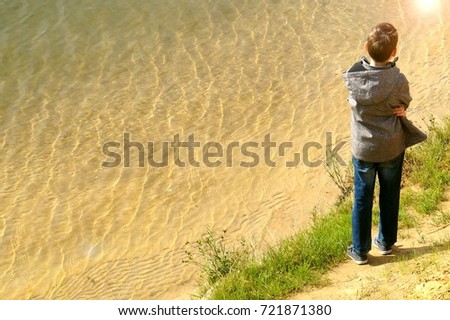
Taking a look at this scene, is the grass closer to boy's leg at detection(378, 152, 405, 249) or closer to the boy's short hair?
boy's leg at detection(378, 152, 405, 249)

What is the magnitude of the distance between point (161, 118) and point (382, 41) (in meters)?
4.53

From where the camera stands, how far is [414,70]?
8281 mm

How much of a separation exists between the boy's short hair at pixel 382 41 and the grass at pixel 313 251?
153 cm

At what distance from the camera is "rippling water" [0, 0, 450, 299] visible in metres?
6.02

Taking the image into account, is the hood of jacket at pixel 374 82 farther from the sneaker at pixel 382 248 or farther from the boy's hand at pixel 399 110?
the sneaker at pixel 382 248

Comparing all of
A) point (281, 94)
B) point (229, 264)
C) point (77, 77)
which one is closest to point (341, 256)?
point (229, 264)

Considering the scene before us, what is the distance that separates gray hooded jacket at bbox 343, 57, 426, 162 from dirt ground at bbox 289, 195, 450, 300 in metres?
0.75

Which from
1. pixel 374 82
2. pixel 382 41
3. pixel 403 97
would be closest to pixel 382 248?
pixel 403 97

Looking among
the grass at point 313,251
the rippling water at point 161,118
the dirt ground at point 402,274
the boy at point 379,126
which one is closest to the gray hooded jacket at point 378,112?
the boy at point 379,126

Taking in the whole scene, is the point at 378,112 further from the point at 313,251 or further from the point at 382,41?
the point at 313,251

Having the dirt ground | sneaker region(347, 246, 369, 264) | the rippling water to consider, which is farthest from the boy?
the rippling water

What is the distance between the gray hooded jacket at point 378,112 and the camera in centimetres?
378

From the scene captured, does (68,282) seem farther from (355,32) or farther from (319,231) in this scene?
(355,32)

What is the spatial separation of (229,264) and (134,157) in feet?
8.94
